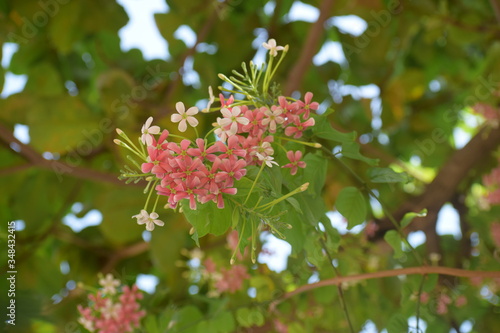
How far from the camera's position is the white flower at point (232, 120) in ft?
1.55

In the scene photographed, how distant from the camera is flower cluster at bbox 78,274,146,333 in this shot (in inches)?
33.0

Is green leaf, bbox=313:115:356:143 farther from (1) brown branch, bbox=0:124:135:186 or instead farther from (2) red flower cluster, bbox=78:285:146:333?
(1) brown branch, bbox=0:124:135:186

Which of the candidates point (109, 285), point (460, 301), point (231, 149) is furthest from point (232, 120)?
point (460, 301)

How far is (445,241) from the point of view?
147 centimetres

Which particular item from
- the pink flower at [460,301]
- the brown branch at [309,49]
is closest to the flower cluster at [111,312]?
the brown branch at [309,49]

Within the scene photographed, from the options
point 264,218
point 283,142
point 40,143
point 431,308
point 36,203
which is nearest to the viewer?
point 264,218

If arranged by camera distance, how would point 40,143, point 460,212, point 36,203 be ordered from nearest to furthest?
point 40,143, point 36,203, point 460,212

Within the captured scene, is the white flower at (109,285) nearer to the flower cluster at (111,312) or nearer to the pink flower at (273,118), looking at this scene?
the flower cluster at (111,312)

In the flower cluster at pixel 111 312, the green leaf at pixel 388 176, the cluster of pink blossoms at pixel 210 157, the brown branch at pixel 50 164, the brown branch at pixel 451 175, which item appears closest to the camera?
the cluster of pink blossoms at pixel 210 157

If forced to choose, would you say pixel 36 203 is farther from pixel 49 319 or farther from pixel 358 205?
pixel 358 205

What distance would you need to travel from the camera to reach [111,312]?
84cm

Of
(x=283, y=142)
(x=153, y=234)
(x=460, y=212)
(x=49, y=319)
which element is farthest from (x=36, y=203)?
(x=460, y=212)

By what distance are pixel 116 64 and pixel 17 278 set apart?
55 cm

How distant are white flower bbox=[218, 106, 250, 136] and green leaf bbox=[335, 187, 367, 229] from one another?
0.62ft
